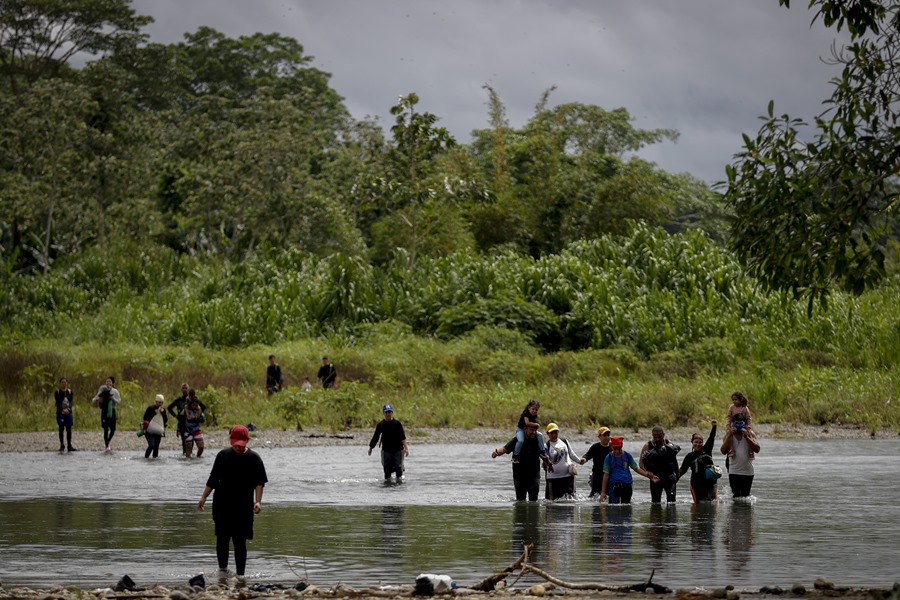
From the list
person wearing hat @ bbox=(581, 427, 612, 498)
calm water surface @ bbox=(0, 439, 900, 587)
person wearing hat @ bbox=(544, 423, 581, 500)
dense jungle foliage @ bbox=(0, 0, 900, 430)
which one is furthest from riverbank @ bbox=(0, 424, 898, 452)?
person wearing hat @ bbox=(544, 423, 581, 500)

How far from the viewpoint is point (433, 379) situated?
142 feet

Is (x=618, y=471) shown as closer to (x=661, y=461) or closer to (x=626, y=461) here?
(x=626, y=461)

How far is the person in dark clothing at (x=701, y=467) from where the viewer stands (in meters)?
19.5

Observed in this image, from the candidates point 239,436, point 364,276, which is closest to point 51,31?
point 364,276

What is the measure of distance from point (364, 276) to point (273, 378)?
598 inches

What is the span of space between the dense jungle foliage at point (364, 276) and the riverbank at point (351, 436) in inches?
47.0

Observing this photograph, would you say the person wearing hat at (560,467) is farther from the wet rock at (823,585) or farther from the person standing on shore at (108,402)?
the person standing on shore at (108,402)

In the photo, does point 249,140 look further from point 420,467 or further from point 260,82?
point 420,467

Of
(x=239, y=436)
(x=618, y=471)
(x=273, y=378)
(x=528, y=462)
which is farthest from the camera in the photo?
(x=273, y=378)

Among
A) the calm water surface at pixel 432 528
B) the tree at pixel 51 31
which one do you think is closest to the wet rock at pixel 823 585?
the calm water surface at pixel 432 528

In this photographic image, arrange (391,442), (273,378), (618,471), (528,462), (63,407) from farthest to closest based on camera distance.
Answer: (273,378) → (63,407) → (391,442) → (528,462) → (618,471)

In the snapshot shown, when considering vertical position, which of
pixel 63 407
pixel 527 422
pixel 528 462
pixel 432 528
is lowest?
Result: pixel 432 528

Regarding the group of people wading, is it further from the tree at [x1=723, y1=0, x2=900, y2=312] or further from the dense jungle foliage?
the dense jungle foliage

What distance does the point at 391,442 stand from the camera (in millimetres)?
23719
